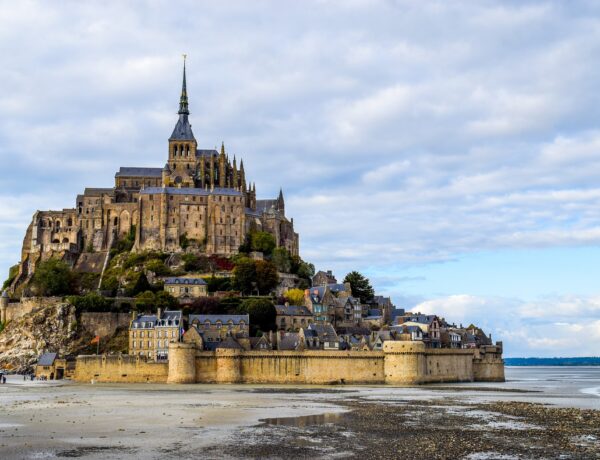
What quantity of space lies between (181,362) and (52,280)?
30.7 metres

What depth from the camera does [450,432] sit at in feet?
110

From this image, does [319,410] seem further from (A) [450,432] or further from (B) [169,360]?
(B) [169,360]

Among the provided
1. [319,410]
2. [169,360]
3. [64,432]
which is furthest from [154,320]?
[64,432]

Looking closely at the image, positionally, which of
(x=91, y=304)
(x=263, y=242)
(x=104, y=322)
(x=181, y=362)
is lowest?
(x=181, y=362)

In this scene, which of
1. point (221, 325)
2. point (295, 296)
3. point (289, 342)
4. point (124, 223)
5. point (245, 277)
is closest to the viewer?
point (289, 342)

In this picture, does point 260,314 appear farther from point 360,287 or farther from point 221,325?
point 360,287

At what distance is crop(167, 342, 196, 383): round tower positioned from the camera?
67438 millimetres

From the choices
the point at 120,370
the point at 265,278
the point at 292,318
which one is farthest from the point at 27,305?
the point at 292,318

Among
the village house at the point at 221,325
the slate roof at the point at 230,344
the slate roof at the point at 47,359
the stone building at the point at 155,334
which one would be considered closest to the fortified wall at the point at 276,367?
the slate roof at the point at 230,344

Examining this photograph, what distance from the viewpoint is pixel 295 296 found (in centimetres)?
8888

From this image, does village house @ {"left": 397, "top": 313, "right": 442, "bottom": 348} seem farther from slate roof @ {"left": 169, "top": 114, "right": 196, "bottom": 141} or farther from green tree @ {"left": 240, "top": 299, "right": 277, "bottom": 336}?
slate roof @ {"left": 169, "top": 114, "right": 196, "bottom": 141}

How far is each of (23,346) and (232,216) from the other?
31.7 meters

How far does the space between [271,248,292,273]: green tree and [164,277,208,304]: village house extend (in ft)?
41.3

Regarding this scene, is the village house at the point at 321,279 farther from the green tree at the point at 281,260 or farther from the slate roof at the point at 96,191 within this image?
the slate roof at the point at 96,191
